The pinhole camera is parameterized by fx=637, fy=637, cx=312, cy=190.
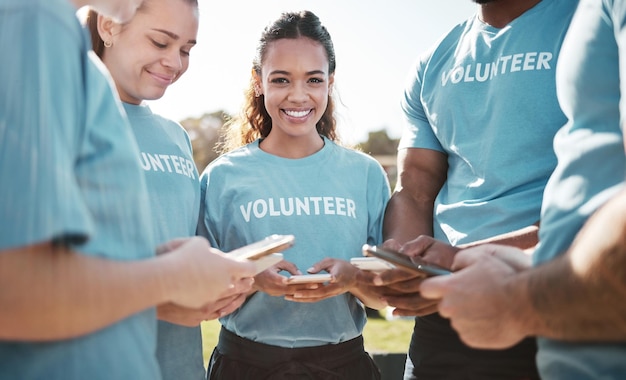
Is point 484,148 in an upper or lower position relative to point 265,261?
upper

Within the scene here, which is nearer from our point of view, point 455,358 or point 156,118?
point 455,358

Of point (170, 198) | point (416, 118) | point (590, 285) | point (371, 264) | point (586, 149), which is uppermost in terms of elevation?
point (586, 149)

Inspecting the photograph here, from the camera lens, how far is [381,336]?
835 cm

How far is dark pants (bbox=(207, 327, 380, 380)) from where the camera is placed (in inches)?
109

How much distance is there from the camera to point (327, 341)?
284 centimetres

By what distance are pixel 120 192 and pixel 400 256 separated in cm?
86

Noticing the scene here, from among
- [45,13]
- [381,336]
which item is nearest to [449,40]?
[45,13]

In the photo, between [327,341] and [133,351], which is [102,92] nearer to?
[133,351]

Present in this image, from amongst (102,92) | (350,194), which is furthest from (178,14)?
(102,92)

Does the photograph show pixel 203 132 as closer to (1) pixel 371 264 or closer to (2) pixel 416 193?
(2) pixel 416 193

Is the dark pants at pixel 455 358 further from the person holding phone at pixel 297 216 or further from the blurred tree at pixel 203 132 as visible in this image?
the blurred tree at pixel 203 132

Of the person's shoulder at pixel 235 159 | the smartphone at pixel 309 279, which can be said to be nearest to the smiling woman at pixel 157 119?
the person's shoulder at pixel 235 159

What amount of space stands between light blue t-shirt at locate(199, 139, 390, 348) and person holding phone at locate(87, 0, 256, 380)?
0.20 meters

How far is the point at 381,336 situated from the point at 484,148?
20.3 feet
